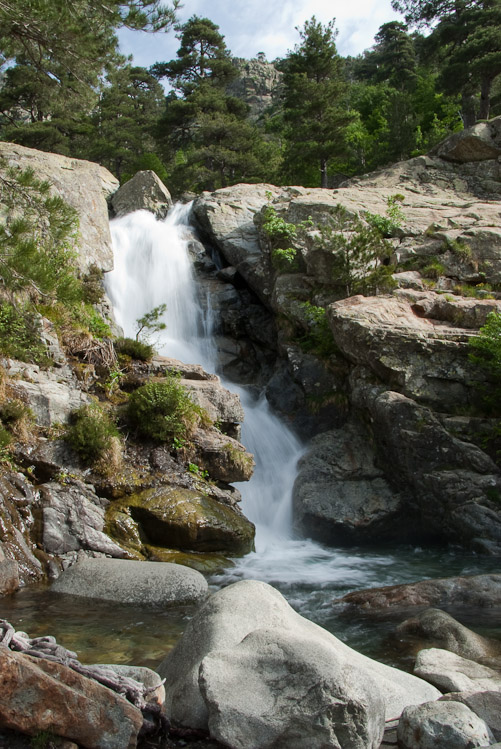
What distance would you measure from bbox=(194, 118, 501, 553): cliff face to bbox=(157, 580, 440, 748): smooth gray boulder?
306 inches

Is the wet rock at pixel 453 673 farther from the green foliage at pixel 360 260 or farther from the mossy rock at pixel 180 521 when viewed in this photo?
A: the green foliage at pixel 360 260

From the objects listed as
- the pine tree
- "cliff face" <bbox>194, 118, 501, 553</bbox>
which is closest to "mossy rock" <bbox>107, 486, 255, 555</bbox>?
"cliff face" <bbox>194, 118, 501, 553</bbox>

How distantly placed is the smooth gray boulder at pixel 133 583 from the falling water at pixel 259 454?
105 centimetres

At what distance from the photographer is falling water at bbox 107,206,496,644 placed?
9586 millimetres

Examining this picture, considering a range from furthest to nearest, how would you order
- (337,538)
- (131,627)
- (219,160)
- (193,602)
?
(219,160) → (337,538) → (193,602) → (131,627)

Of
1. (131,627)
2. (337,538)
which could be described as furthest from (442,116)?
(131,627)

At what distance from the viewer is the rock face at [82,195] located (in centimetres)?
1636

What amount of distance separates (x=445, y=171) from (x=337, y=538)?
17495 mm

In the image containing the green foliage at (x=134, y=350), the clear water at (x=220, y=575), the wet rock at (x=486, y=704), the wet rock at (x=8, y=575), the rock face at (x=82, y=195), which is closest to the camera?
the wet rock at (x=486, y=704)

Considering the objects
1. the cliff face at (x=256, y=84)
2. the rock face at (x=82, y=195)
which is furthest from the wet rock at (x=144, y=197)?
the cliff face at (x=256, y=84)

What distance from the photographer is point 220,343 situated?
1858cm

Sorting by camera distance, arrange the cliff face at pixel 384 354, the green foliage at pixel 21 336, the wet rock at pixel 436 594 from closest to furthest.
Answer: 1. the wet rock at pixel 436 594
2. the green foliage at pixel 21 336
3. the cliff face at pixel 384 354

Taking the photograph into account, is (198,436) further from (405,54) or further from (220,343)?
(405,54)

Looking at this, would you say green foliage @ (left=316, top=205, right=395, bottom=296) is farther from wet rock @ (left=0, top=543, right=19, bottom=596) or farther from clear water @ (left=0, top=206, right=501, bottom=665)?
wet rock @ (left=0, top=543, right=19, bottom=596)
